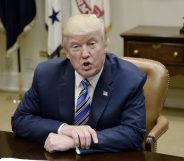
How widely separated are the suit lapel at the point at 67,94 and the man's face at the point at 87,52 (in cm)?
9

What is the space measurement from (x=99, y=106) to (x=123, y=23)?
288cm

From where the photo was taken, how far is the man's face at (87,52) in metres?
1.56

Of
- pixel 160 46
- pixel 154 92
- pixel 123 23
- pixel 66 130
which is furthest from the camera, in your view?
pixel 123 23

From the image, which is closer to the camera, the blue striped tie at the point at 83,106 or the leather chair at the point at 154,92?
the blue striped tie at the point at 83,106

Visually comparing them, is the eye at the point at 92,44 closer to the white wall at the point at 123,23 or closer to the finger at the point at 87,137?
the finger at the point at 87,137

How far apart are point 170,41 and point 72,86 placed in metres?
2.18

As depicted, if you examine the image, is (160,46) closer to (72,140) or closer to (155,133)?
(155,133)

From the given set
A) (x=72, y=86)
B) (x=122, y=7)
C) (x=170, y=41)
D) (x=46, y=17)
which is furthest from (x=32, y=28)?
(x=72, y=86)

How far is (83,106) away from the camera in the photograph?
1643 millimetres

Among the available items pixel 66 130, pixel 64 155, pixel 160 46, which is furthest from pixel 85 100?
pixel 160 46

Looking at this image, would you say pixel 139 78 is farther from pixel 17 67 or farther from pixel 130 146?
pixel 17 67

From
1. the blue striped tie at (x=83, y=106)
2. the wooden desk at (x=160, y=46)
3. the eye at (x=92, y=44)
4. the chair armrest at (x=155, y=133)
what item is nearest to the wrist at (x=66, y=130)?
the blue striped tie at (x=83, y=106)

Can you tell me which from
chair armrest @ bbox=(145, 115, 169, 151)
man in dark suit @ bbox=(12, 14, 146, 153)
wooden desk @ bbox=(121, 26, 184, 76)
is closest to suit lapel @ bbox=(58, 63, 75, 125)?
man in dark suit @ bbox=(12, 14, 146, 153)

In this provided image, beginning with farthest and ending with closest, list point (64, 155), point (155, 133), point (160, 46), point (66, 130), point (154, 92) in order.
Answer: point (160, 46)
point (154, 92)
point (155, 133)
point (66, 130)
point (64, 155)
